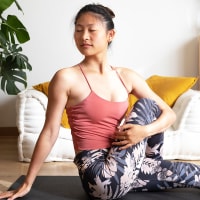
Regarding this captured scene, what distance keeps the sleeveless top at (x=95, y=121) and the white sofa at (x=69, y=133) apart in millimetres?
823

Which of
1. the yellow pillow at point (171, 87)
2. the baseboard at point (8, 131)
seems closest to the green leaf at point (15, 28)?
the yellow pillow at point (171, 87)

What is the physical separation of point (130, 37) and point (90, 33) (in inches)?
69.4

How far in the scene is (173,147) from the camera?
2.29 m

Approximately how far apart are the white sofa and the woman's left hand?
0.94m

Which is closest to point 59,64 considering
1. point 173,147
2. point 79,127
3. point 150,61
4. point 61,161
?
point 150,61

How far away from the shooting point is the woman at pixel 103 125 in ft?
4.55

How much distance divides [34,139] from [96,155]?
95 centimetres

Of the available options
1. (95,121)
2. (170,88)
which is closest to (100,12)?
(95,121)

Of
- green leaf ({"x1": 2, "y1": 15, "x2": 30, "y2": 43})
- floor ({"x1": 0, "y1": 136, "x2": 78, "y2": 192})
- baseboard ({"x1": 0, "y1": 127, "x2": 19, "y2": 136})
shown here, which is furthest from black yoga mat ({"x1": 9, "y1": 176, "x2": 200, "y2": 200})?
baseboard ({"x1": 0, "y1": 127, "x2": 19, "y2": 136})

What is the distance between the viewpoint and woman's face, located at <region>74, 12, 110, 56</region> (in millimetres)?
1399

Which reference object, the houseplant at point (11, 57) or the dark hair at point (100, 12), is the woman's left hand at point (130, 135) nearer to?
the dark hair at point (100, 12)

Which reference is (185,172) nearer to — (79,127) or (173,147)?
(79,127)

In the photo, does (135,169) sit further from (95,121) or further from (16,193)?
(16,193)

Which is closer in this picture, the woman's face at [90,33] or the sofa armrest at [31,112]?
the woman's face at [90,33]
